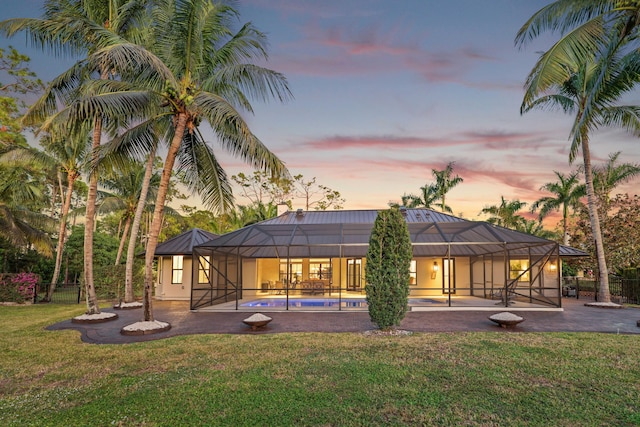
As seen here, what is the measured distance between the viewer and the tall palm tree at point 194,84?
29.8 ft

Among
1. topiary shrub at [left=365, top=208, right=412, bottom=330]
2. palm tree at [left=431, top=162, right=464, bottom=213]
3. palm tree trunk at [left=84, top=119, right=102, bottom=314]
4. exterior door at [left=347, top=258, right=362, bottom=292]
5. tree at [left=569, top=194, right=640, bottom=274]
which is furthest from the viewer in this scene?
palm tree at [left=431, top=162, right=464, bottom=213]

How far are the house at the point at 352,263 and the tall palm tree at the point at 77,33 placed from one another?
199 inches

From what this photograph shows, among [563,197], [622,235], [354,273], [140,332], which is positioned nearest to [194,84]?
[140,332]

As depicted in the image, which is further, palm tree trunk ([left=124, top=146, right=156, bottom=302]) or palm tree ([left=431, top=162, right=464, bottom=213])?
→ palm tree ([left=431, top=162, right=464, bottom=213])

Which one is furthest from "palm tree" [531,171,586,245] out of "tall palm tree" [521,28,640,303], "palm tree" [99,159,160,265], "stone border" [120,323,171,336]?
"palm tree" [99,159,160,265]

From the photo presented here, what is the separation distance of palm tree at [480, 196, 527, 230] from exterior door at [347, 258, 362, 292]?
20.7 metres

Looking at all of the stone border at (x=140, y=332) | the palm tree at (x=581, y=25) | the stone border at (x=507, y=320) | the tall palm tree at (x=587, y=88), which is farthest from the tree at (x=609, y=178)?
the stone border at (x=140, y=332)

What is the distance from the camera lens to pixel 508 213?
35031 millimetres

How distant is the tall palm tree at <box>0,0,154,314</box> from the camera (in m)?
9.44

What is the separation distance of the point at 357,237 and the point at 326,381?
1171cm

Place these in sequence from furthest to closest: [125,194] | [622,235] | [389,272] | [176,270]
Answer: [125,194]
[622,235]
[176,270]
[389,272]

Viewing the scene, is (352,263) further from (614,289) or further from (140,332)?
(140,332)

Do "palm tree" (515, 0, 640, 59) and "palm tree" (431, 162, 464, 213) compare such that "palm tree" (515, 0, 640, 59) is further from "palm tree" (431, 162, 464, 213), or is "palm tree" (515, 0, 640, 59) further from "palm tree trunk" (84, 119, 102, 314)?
"palm tree" (431, 162, 464, 213)

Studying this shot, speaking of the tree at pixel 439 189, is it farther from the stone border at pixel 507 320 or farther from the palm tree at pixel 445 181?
the stone border at pixel 507 320
